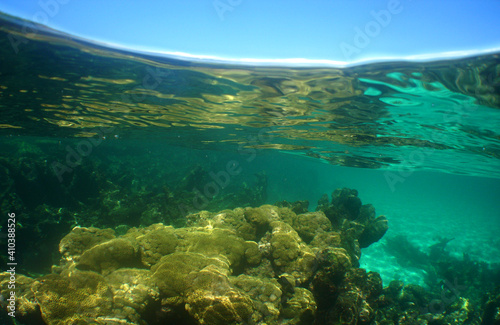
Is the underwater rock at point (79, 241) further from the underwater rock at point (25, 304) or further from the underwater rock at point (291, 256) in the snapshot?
the underwater rock at point (291, 256)

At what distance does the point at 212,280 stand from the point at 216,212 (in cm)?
656

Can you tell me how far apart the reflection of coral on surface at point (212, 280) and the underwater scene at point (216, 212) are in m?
0.04

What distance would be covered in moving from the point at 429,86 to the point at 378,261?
1674 cm

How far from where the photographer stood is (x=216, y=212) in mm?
11445

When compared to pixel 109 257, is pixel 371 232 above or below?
below

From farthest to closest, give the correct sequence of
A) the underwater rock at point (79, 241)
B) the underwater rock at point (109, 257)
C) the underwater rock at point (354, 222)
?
the underwater rock at point (354, 222)
the underwater rock at point (79, 241)
the underwater rock at point (109, 257)

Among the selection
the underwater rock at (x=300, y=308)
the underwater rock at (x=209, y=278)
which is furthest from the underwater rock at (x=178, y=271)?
the underwater rock at (x=300, y=308)

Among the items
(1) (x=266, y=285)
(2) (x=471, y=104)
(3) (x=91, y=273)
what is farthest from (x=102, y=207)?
(2) (x=471, y=104)

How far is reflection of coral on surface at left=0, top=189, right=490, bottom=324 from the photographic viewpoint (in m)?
4.91

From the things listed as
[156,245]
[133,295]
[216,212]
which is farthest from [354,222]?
[133,295]

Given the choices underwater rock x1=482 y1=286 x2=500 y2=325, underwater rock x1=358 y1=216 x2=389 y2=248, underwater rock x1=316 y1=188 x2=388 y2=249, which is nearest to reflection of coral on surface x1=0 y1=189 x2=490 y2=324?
underwater rock x1=316 y1=188 x2=388 y2=249

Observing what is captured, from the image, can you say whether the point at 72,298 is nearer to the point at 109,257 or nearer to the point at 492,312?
the point at 109,257

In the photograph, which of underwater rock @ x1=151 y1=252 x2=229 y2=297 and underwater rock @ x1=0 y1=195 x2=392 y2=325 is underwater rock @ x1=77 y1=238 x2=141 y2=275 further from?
underwater rock @ x1=151 y1=252 x2=229 y2=297

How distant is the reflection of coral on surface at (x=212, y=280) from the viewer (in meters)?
4.91
